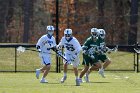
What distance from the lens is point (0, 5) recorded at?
58.4 meters

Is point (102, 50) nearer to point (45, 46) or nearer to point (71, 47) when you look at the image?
point (45, 46)

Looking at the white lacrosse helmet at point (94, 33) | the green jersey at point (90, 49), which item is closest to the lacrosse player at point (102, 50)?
the green jersey at point (90, 49)

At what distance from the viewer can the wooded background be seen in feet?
140

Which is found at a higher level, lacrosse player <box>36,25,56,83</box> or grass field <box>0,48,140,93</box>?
lacrosse player <box>36,25,56,83</box>

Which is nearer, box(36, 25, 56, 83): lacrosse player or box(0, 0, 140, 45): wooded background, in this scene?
box(36, 25, 56, 83): lacrosse player

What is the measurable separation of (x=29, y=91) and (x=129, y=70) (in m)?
14.9

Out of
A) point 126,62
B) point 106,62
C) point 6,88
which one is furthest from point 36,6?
point 6,88

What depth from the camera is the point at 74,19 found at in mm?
41969

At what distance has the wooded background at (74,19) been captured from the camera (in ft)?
140

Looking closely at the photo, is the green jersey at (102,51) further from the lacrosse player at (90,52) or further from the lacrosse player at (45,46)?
the lacrosse player at (45,46)

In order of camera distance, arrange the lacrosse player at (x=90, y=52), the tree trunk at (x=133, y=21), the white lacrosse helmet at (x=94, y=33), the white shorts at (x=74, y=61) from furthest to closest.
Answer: the tree trunk at (x=133, y=21)
the white lacrosse helmet at (x=94, y=33)
the lacrosse player at (x=90, y=52)
the white shorts at (x=74, y=61)

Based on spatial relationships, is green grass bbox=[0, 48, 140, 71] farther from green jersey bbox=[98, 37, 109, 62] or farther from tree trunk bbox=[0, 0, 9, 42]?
tree trunk bbox=[0, 0, 9, 42]

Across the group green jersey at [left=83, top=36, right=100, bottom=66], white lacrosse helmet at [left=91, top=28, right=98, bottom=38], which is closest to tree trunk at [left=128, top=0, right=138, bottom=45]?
green jersey at [left=83, top=36, right=100, bottom=66]

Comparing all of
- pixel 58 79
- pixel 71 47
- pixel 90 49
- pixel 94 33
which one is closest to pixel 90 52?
pixel 90 49
